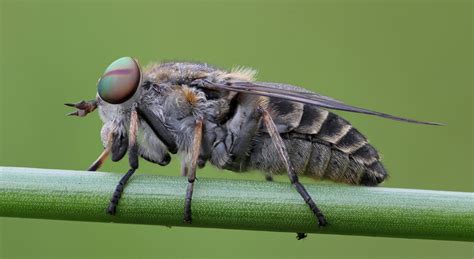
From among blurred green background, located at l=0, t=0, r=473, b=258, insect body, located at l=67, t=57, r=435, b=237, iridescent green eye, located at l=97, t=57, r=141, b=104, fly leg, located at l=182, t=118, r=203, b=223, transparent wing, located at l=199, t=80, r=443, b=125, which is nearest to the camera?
fly leg, located at l=182, t=118, r=203, b=223

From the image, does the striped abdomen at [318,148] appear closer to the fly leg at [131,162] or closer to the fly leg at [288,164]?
the fly leg at [288,164]

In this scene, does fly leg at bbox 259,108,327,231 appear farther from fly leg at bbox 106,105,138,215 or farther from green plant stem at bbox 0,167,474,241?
fly leg at bbox 106,105,138,215

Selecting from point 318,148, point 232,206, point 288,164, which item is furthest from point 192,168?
point 318,148

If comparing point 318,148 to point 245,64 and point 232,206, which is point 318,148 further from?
point 245,64

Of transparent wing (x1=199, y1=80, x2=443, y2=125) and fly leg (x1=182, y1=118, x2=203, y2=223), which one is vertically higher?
transparent wing (x1=199, y1=80, x2=443, y2=125)

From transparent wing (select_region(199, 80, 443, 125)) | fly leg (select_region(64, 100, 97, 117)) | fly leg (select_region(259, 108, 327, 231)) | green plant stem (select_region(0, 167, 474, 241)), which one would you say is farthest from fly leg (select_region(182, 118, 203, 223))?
fly leg (select_region(64, 100, 97, 117))

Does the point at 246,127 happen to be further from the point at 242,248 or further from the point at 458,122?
the point at 458,122

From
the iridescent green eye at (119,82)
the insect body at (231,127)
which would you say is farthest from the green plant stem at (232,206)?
the insect body at (231,127)
